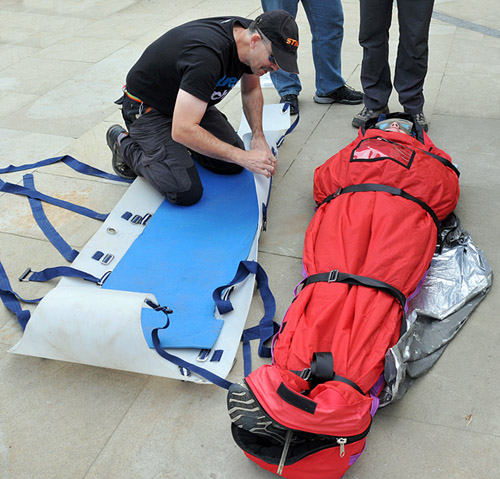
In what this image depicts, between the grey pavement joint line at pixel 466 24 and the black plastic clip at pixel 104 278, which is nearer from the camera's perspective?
the black plastic clip at pixel 104 278

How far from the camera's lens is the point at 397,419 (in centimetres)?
195

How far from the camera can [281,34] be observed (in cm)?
250

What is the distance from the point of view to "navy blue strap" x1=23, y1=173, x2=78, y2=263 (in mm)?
2797

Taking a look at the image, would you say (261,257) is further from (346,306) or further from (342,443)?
(342,443)

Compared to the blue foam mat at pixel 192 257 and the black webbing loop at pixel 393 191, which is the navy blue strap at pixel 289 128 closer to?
the blue foam mat at pixel 192 257

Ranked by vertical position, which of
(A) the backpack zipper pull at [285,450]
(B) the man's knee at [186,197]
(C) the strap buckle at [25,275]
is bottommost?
(C) the strap buckle at [25,275]

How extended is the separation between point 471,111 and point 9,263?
325 cm

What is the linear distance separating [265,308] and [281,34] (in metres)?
1.25

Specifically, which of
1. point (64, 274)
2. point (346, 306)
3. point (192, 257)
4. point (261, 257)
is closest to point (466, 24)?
point (261, 257)

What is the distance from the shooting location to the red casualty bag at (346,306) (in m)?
1.68

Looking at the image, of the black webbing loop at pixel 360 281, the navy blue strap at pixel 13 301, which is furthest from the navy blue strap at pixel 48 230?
the black webbing loop at pixel 360 281

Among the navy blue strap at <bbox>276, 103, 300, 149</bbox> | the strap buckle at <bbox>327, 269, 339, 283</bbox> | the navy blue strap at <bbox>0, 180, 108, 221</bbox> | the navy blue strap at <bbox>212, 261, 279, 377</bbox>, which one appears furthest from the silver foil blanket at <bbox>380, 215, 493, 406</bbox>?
the navy blue strap at <bbox>0, 180, 108, 221</bbox>

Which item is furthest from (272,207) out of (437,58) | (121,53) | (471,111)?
(121,53)

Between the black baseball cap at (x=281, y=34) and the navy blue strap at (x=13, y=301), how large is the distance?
5.19 feet
